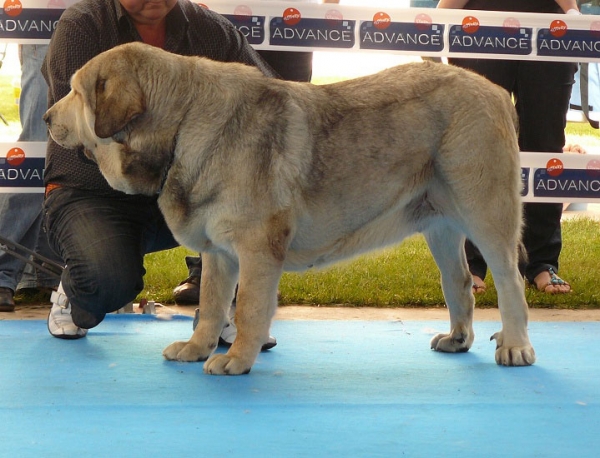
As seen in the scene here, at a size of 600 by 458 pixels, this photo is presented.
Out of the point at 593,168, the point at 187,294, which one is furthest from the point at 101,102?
the point at 593,168

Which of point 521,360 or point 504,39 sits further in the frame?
point 504,39

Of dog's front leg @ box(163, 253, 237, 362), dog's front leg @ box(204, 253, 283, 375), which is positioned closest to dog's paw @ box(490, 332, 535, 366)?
dog's front leg @ box(204, 253, 283, 375)

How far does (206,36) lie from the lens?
4285mm

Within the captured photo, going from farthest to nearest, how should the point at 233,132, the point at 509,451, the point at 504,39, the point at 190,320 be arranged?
the point at 504,39 < the point at 190,320 < the point at 233,132 < the point at 509,451

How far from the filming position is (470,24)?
220 inches

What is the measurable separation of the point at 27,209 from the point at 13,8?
3.74 ft

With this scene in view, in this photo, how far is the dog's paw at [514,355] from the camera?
3.87m

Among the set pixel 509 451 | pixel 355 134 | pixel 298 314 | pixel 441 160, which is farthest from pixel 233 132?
pixel 298 314

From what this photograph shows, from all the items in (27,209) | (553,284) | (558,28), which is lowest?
(553,284)

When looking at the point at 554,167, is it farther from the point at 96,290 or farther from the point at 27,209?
the point at 27,209

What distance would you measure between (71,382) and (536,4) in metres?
3.87

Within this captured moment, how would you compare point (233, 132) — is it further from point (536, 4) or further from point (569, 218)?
point (569, 218)

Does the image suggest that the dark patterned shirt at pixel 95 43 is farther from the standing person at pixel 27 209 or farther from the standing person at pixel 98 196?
the standing person at pixel 27 209

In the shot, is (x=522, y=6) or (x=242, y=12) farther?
(x=522, y=6)
